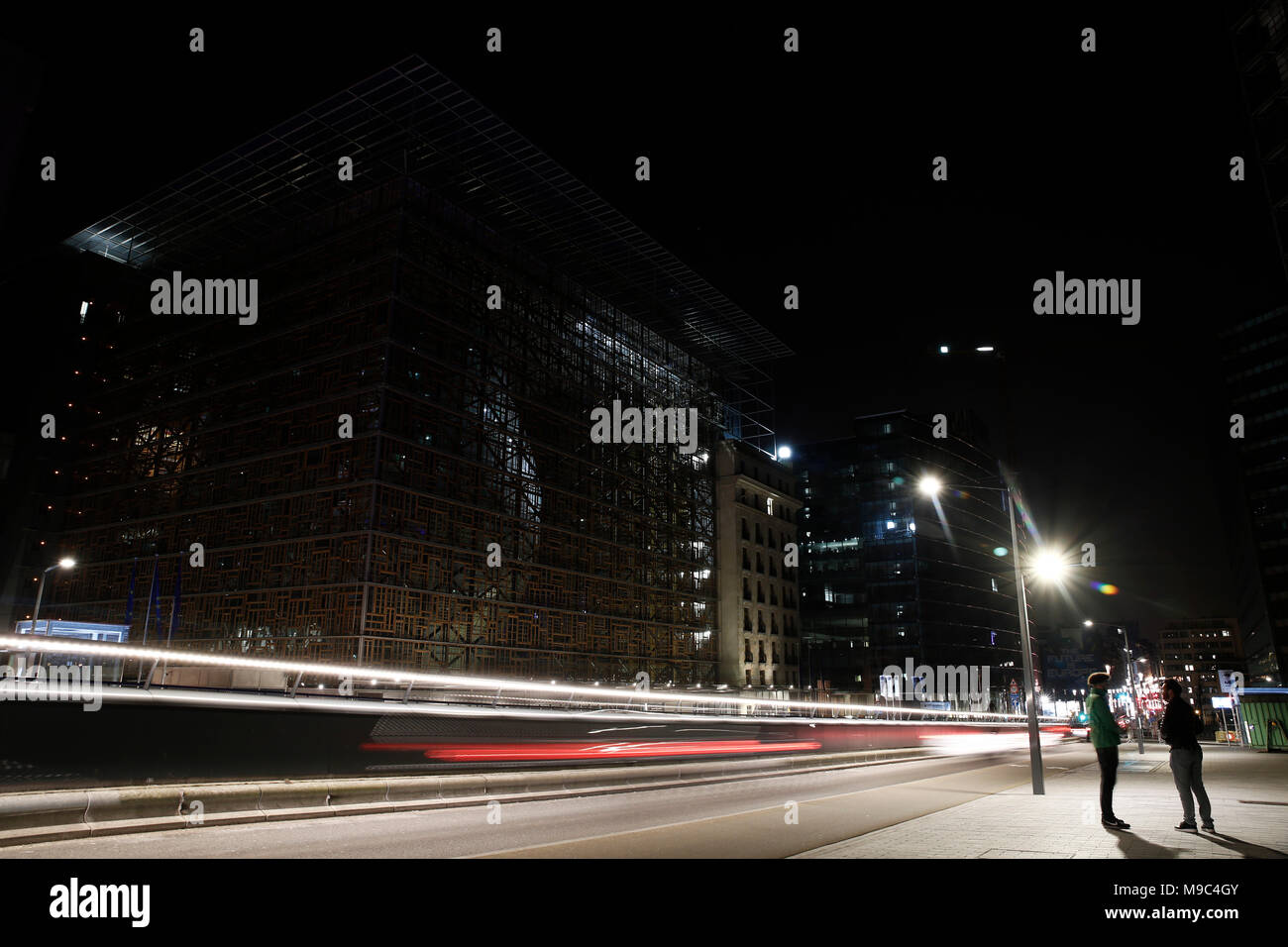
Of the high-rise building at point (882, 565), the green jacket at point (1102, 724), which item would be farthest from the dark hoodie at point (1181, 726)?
the high-rise building at point (882, 565)

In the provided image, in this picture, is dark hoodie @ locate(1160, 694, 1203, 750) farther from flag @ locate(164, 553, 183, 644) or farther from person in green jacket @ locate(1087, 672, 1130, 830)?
flag @ locate(164, 553, 183, 644)

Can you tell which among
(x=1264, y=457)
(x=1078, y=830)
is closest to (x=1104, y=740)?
(x=1078, y=830)

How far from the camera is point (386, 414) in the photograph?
1783 inches

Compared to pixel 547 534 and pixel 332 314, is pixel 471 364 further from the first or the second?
pixel 547 534

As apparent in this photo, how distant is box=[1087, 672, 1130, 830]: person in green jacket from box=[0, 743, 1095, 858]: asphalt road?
10.2 feet

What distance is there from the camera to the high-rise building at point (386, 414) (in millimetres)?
45438

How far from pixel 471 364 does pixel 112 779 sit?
139 feet

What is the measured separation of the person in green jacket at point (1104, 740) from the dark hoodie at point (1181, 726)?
0.63m

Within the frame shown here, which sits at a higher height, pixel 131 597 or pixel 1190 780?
pixel 131 597

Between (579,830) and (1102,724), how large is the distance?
771cm

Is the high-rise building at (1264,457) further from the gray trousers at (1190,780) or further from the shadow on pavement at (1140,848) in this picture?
the shadow on pavement at (1140,848)

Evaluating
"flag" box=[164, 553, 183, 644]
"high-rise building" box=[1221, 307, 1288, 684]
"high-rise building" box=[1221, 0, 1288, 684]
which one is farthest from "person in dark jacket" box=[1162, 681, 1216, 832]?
"high-rise building" box=[1221, 307, 1288, 684]

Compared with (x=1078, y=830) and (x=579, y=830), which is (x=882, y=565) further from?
(x=579, y=830)
